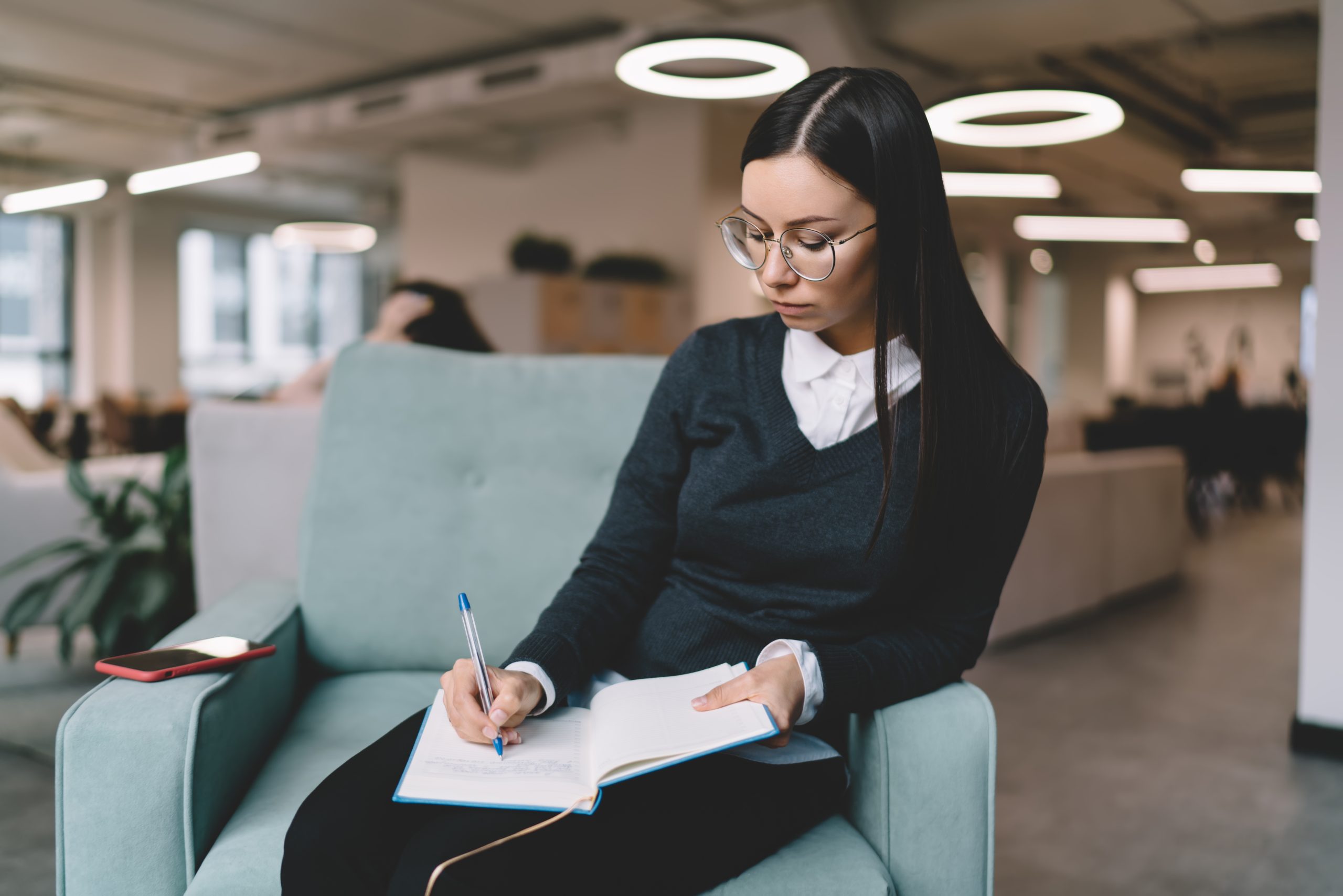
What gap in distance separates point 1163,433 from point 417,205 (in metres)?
6.92

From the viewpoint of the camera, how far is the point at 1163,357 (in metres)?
16.3

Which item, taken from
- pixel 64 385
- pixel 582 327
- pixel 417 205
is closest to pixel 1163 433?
pixel 582 327

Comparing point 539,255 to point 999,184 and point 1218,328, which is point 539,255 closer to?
point 999,184

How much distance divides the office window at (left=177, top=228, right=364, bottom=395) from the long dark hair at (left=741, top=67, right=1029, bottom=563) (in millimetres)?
11205

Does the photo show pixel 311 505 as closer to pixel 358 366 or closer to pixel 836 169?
pixel 358 366

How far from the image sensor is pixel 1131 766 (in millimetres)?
2635

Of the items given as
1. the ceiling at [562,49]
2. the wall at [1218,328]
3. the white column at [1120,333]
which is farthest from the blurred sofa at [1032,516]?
the wall at [1218,328]

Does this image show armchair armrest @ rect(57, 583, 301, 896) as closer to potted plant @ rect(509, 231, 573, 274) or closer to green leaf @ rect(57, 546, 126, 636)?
green leaf @ rect(57, 546, 126, 636)

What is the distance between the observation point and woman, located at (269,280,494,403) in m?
3.19

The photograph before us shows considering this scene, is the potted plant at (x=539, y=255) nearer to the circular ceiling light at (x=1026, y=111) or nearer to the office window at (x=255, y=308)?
the circular ceiling light at (x=1026, y=111)

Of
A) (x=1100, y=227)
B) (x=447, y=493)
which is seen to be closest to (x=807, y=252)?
(x=447, y=493)

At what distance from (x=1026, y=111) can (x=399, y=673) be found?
4.20 meters

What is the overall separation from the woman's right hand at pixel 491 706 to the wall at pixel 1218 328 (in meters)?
15.9

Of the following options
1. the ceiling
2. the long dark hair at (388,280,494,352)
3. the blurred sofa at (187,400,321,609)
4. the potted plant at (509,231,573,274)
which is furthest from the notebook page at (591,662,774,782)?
the potted plant at (509,231,573,274)
